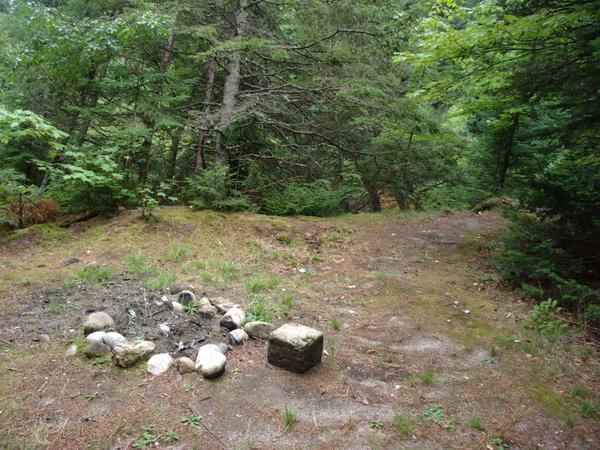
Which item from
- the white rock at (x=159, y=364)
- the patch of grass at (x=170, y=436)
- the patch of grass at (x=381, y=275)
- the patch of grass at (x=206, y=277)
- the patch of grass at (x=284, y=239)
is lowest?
the patch of grass at (x=170, y=436)

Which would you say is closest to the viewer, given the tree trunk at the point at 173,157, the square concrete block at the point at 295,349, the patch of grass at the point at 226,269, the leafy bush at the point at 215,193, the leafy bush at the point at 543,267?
the square concrete block at the point at 295,349

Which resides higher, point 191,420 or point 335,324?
point 335,324

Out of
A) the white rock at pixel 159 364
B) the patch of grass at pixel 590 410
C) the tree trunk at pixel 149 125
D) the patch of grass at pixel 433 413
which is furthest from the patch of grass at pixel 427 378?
the tree trunk at pixel 149 125

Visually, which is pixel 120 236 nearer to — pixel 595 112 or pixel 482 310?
pixel 482 310

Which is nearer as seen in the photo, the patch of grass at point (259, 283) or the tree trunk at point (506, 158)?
the patch of grass at point (259, 283)

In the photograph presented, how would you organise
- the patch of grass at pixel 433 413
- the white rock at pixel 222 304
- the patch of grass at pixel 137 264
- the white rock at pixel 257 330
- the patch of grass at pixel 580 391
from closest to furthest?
the patch of grass at pixel 433 413, the patch of grass at pixel 580 391, the white rock at pixel 257 330, the white rock at pixel 222 304, the patch of grass at pixel 137 264

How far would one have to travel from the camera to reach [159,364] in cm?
342

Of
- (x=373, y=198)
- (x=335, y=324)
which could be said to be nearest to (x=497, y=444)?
(x=335, y=324)

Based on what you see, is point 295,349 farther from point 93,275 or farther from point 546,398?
point 93,275

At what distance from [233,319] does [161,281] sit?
1.35 m

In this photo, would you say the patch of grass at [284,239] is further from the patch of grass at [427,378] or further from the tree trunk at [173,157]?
the patch of grass at [427,378]

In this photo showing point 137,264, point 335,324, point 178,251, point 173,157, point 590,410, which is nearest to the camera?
point 590,410

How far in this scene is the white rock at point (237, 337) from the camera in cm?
396

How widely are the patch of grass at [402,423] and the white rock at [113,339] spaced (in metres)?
2.55
